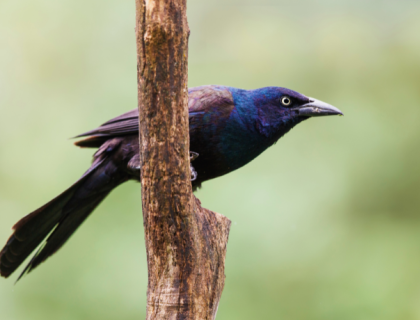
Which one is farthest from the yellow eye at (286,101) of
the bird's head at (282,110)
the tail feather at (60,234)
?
the tail feather at (60,234)

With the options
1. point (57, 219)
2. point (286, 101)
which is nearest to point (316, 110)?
point (286, 101)

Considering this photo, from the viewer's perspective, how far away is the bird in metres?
3.23

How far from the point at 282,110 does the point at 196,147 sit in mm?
747

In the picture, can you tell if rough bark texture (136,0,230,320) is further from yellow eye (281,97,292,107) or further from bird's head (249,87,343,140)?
yellow eye (281,97,292,107)

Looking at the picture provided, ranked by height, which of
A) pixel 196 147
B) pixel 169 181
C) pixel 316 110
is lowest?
pixel 169 181

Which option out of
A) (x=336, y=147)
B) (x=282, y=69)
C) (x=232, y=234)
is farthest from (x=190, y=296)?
(x=282, y=69)

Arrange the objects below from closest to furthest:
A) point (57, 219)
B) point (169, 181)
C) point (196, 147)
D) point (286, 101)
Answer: point (169, 181) → point (196, 147) → point (57, 219) → point (286, 101)

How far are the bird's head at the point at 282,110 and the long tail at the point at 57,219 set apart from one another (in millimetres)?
1206

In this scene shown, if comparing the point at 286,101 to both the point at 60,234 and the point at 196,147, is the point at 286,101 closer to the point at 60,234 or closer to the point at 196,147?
the point at 196,147

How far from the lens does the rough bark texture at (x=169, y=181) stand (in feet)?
6.53

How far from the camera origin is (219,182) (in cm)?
521

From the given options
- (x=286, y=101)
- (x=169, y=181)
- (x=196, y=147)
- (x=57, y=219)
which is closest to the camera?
(x=169, y=181)

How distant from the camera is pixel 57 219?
337 centimetres

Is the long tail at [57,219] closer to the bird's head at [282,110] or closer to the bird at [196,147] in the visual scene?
the bird at [196,147]
